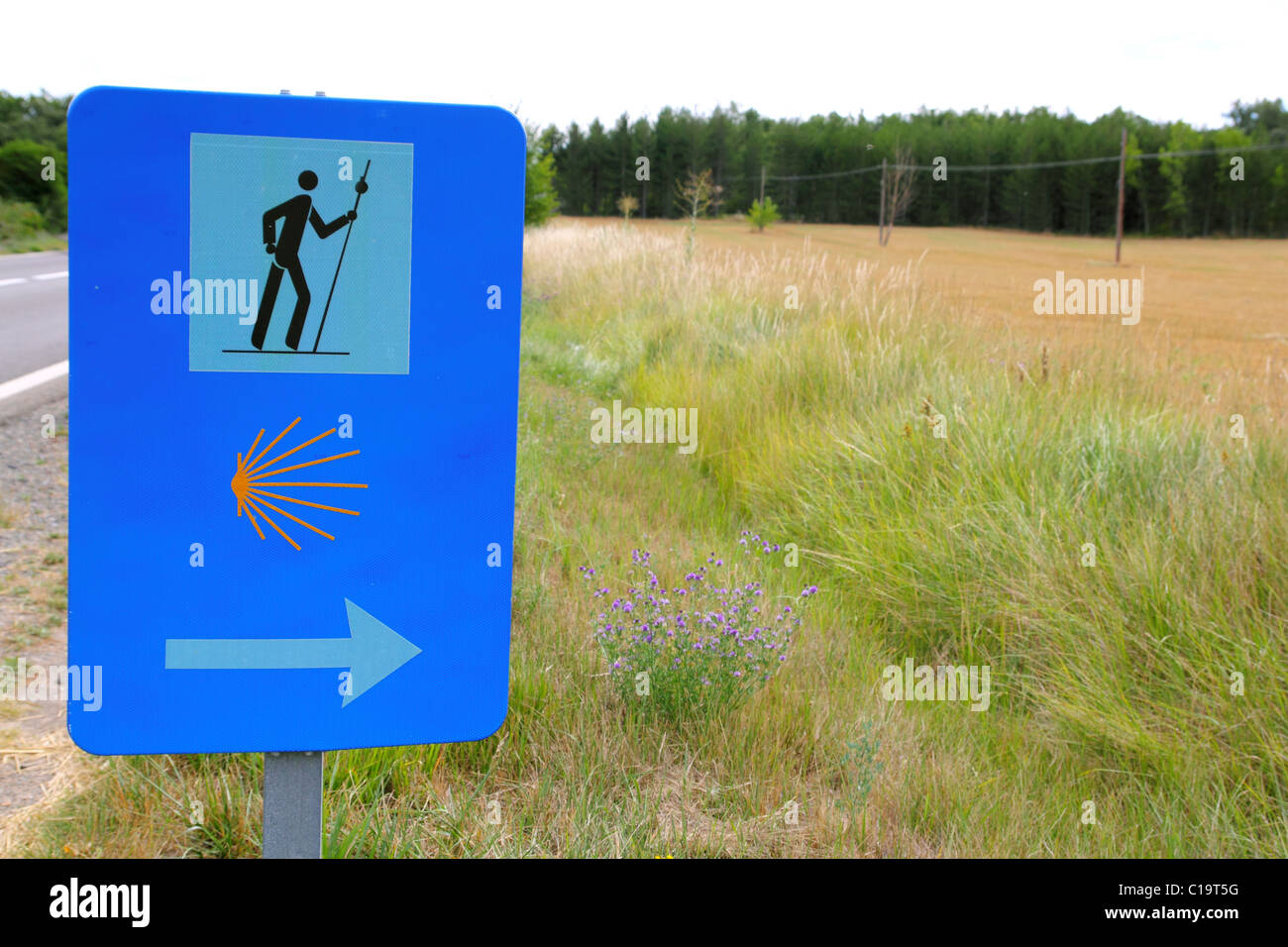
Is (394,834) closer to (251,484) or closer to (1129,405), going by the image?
(251,484)

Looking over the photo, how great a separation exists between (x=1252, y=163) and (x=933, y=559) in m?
62.1

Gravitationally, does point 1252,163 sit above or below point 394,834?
above

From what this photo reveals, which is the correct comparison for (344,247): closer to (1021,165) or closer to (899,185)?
(899,185)

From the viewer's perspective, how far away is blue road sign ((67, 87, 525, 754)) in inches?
50.8

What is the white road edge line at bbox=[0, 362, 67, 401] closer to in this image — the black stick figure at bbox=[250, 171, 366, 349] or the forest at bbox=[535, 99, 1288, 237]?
the black stick figure at bbox=[250, 171, 366, 349]

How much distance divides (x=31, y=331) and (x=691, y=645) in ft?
32.0

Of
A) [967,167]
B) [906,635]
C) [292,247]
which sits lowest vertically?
[906,635]

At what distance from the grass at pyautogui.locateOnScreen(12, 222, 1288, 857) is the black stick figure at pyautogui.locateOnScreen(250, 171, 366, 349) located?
1185 mm

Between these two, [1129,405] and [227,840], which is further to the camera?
[1129,405]

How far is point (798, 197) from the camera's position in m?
61.8

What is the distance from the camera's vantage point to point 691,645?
2.90 m

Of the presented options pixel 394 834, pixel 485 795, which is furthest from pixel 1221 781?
pixel 394 834

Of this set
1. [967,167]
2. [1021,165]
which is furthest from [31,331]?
[1021,165]

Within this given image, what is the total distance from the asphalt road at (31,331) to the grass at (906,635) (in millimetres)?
3600
